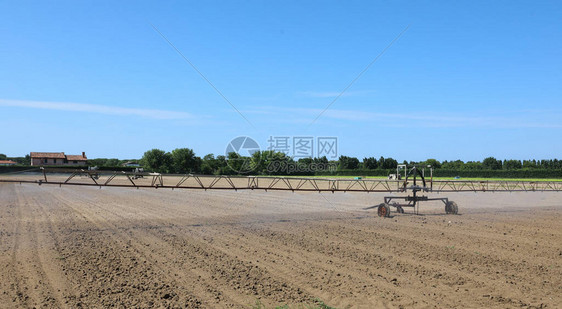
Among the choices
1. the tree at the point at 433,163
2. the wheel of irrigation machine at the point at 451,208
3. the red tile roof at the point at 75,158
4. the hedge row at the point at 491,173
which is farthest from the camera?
the red tile roof at the point at 75,158

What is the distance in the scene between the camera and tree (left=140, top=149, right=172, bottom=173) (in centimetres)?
13462

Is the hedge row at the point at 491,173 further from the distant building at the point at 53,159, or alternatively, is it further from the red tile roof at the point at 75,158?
the distant building at the point at 53,159

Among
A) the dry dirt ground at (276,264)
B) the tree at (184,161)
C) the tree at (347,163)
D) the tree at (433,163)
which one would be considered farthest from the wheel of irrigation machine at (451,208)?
the tree at (184,161)

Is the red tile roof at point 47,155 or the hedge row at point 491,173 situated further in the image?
the red tile roof at point 47,155

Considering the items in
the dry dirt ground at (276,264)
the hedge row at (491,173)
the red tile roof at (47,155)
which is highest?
the red tile roof at (47,155)

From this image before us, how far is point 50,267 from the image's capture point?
1291 cm

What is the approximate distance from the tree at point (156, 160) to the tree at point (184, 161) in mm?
2075

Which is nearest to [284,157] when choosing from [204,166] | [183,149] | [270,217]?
[204,166]

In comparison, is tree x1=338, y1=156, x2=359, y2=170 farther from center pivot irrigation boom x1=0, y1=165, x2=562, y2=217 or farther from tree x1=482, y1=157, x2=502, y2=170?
center pivot irrigation boom x1=0, y1=165, x2=562, y2=217

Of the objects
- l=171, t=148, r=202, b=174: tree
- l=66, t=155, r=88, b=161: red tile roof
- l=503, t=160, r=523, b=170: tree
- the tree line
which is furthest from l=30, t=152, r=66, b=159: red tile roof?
l=503, t=160, r=523, b=170: tree

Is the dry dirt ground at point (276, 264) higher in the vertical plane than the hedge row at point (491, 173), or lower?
lower

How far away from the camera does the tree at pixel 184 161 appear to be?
448ft

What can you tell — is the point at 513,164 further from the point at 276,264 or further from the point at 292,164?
the point at 276,264

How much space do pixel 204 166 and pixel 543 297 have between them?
12425 cm
